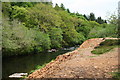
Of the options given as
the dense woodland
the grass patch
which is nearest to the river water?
the dense woodland

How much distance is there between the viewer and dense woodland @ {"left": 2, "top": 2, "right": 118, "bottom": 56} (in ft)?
58.5

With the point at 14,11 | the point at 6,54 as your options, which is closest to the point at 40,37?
the point at 6,54

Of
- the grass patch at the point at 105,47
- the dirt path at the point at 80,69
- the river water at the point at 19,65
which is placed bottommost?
the river water at the point at 19,65

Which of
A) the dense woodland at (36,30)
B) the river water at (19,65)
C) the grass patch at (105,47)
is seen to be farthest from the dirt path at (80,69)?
the river water at (19,65)

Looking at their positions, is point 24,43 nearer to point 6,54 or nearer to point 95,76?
point 6,54

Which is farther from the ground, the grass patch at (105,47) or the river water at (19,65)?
the grass patch at (105,47)

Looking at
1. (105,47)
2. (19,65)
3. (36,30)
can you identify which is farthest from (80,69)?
(36,30)

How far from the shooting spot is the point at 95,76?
4496 mm

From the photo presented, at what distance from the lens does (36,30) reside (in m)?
28.0

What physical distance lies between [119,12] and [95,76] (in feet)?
17.8

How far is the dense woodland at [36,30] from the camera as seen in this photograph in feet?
58.5

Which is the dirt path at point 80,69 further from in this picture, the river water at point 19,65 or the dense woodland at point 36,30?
the river water at point 19,65

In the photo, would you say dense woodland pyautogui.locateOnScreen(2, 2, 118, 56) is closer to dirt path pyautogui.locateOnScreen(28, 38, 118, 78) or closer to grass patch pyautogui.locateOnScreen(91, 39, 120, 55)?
grass patch pyautogui.locateOnScreen(91, 39, 120, 55)

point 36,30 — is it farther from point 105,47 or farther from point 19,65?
point 105,47
